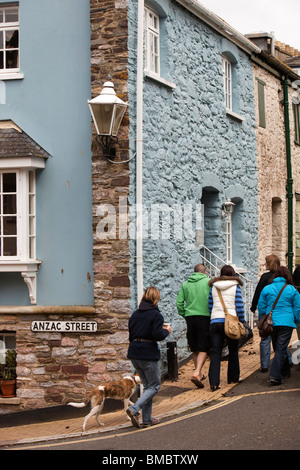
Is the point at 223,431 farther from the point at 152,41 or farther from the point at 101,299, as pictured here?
the point at 152,41

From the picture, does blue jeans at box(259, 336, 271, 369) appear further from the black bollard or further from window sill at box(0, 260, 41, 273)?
window sill at box(0, 260, 41, 273)

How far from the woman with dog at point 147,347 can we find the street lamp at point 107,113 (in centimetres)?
301

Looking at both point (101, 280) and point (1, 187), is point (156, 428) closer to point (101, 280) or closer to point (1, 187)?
point (101, 280)

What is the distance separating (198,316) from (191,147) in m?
3.72

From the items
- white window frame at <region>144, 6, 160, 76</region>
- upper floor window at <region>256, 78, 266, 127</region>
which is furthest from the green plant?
upper floor window at <region>256, 78, 266, 127</region>

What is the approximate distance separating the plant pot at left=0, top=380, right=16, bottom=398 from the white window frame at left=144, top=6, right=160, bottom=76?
5.58 meters

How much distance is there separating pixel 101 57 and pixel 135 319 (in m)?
4.49

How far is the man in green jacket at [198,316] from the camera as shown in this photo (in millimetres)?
11445

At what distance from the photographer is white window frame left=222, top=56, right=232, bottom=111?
16156mm

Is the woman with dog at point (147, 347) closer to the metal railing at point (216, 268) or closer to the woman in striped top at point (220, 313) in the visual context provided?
the woman in striped top at point (220, 313)

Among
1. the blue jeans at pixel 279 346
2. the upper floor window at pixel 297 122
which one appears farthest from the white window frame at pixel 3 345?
the upper floor window at pixel 297 122

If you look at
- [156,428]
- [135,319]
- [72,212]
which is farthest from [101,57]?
[156,428]

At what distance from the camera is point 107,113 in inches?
440

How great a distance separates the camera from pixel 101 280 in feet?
37.8
